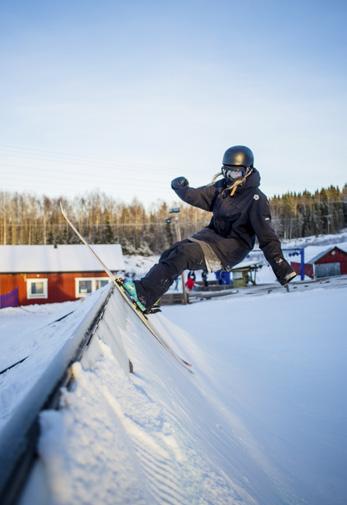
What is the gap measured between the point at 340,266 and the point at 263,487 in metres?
34.2

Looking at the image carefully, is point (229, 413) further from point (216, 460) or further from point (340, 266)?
point (340, 266)

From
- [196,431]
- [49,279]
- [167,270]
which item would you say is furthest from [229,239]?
[49,279]

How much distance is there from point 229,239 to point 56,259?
21.5m

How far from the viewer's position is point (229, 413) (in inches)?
142

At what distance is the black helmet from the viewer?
412cm

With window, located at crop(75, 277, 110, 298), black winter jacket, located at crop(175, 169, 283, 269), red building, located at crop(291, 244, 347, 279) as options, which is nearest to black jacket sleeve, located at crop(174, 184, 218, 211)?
black winter jacket, located at crop(175, 169, 283, 269)

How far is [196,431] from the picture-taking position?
2.34 m

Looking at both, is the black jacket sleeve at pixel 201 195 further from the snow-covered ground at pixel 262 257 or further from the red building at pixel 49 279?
the snow-covered ground at pixel 262 257

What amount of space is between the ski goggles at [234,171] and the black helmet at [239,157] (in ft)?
0.11

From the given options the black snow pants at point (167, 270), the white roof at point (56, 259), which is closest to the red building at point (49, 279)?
the white roof at point (56, 259)

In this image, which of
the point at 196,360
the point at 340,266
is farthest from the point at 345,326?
the point at 340,266

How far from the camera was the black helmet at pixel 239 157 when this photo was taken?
412 cm

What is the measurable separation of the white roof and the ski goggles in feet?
62.1

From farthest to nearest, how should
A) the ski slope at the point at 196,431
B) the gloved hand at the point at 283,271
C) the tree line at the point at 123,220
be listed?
the tree line at the point at 123,220
the gloved hand at the point at 283,271
the ski slope at the point at 196,431
